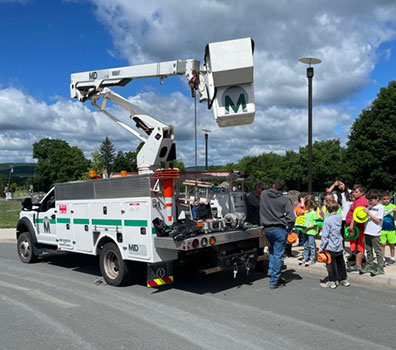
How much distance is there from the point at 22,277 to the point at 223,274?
4.41 metres

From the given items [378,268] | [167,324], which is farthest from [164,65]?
[378,268]

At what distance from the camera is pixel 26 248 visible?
1084 cm

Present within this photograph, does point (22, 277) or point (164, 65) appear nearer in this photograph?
point (164, 65)

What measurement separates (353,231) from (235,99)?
3406 mm

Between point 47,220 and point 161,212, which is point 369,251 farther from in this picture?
point 47,220

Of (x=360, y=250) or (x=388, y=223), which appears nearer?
(x=360, y=250)

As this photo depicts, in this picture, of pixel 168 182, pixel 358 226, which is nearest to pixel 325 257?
pixel 358 226

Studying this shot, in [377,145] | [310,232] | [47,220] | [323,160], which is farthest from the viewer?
[323,160]

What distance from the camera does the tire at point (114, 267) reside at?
7.47 m

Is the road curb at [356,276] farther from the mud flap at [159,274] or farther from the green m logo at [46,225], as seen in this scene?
the green m logo at [46,225]

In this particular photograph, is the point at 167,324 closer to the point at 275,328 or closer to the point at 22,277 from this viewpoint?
the point at 275,328

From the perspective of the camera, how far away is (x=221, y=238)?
689cm

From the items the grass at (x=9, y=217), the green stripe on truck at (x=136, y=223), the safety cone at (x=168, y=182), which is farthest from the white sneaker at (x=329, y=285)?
the grass at (x=9, y=217)

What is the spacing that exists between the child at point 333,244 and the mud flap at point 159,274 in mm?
2707
